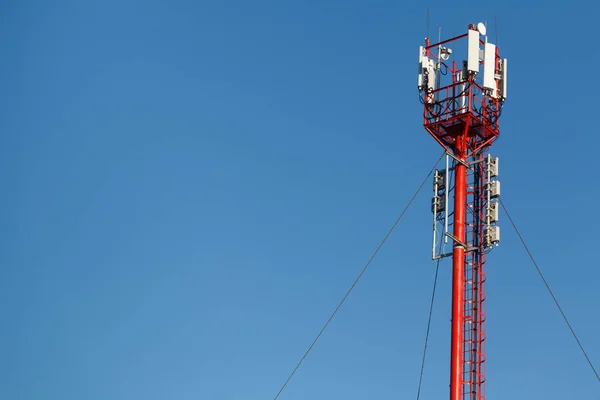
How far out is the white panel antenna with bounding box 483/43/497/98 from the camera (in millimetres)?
69250

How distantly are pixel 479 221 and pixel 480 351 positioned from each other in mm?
6721

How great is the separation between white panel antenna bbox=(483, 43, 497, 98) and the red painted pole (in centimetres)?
285

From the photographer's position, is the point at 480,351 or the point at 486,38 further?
the point at 486,38

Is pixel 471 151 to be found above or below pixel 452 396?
above

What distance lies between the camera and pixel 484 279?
219 feet

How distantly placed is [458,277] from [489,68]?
11.0m

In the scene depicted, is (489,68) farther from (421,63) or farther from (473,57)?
(421,63)

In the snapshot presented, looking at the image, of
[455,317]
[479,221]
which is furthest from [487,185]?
[455,317]

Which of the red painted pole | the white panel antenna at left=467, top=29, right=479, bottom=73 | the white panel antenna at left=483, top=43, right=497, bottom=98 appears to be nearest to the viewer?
the red painted pole

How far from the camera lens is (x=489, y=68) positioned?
6950 cm

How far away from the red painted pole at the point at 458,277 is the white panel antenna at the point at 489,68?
9.36 ft

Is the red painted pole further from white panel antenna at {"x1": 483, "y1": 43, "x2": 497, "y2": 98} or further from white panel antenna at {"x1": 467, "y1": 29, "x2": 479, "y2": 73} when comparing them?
white panel antenna at {"x1": 467, "y1": 29, "x2": 479, "y2": 73}

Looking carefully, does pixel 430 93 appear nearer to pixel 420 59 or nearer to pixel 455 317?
pixel 420 59

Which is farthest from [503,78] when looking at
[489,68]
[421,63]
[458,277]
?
[458,277]
